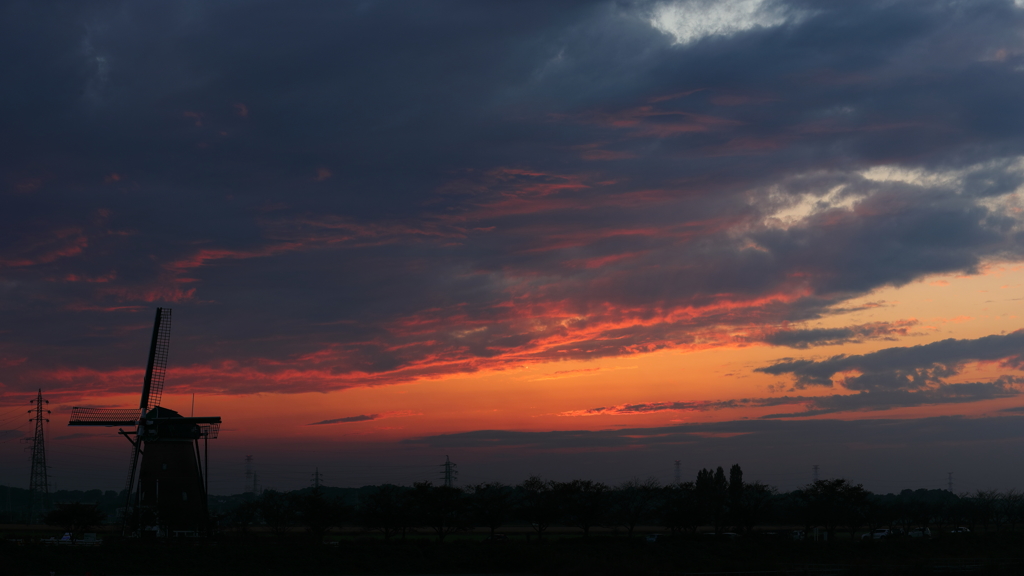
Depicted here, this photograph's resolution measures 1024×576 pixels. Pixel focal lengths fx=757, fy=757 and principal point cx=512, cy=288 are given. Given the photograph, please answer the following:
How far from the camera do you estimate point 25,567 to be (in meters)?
51.2

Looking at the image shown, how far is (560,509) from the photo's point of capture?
97.7m

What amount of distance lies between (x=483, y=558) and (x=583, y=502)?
37.4 meters

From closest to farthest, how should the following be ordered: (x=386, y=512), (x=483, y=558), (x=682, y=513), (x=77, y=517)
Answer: (x=483, y=558) → (x=77, y=517) → (x=386, y=512) → (x=682, y=513)

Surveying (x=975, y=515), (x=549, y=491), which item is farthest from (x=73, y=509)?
(x=975, y=515)

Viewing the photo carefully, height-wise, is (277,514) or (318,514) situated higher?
(318,514)

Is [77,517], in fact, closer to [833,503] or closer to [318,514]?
[318,514]

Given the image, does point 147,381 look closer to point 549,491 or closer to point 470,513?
point 470,513

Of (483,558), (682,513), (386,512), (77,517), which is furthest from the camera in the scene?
(682,513)

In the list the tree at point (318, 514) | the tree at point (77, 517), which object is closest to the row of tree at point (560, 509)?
the tree at point (318, 514)

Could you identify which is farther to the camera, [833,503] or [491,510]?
[833,503]

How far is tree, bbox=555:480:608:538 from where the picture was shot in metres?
97.6

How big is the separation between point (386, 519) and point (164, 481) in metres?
24.9

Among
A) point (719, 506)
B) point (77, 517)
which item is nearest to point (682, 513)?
point (719, 506)

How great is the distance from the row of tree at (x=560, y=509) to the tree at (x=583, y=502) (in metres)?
0.13
